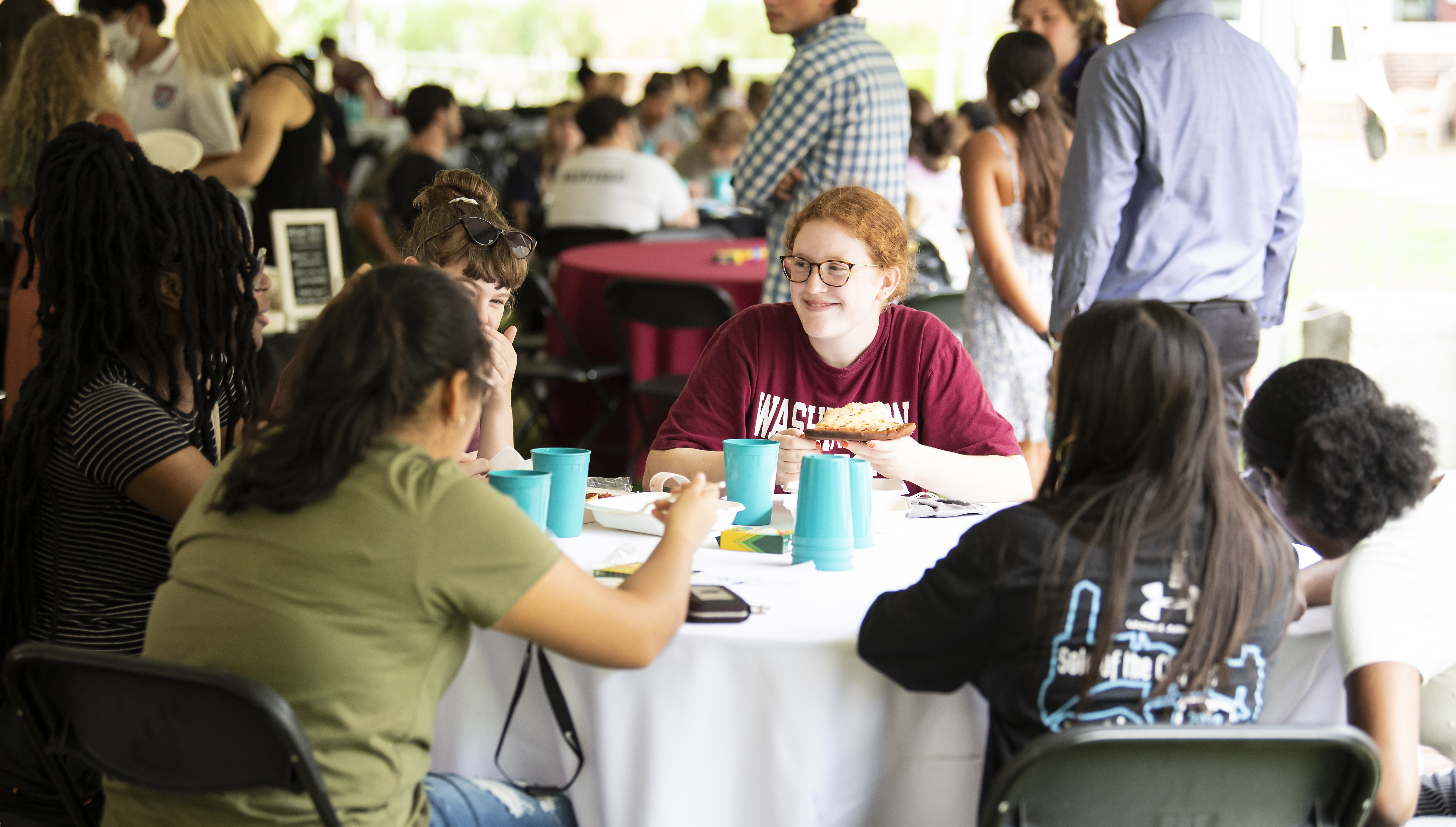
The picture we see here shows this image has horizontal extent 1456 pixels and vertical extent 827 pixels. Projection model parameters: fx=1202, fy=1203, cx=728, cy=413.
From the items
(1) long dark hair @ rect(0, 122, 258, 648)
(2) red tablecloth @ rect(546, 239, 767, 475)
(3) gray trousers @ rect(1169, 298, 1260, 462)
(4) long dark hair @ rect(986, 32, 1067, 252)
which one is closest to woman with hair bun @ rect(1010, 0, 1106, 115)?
(4) long dark hair @ rect(986, 32, 1067, 252)

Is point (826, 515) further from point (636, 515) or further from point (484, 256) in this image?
point (484, 256)

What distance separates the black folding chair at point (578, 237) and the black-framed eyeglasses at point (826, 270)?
12.0 ft

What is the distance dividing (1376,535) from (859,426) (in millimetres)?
776

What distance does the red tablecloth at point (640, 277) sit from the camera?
438cm

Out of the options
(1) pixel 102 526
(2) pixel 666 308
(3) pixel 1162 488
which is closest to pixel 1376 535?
(3) pixel 1162 488

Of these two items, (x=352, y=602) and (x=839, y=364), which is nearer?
(x=352, y=602)

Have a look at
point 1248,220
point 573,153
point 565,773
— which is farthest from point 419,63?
point 565,773

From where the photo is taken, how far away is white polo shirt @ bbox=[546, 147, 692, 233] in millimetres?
5934

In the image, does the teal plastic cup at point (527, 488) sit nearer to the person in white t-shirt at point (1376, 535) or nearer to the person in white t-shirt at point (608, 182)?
the person in white t-shirt at point (1376, 535)

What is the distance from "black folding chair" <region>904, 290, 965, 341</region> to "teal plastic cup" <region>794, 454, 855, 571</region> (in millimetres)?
2346

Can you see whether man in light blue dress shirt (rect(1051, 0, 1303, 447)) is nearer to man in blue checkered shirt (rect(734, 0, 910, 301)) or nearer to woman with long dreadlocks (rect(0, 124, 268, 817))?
man in blue checkered shirt (rect(734, 0, 910, 301))

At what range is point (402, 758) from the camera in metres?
1.30

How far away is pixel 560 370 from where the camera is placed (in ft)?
15.0

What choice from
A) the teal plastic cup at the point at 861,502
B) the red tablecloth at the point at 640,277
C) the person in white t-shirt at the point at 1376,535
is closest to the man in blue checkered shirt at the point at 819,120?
the red tablecloth at the point at 640,277
